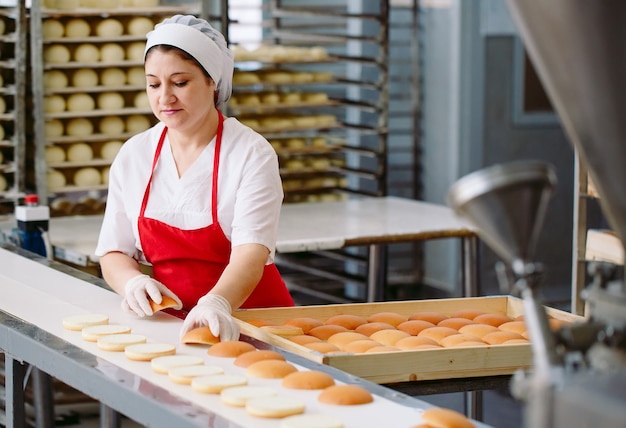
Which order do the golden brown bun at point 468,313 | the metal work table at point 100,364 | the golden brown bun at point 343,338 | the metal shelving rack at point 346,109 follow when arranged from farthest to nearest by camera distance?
the metal shelving rack at point 346,109
the golden brown bun at point 468,313
the golden brown bun at point 343,338
the metal work table at point 100,364

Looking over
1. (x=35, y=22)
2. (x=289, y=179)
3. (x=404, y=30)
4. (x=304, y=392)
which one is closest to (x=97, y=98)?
(x=35, y=22)

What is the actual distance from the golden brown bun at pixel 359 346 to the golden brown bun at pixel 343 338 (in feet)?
0.06

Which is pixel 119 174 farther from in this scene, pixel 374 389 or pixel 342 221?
pixel 342 221

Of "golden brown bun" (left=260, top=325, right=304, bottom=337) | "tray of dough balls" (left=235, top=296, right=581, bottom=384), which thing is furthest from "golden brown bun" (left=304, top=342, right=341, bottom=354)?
"golden brown bun" (left=260, top=325, right=304, bottom=337)

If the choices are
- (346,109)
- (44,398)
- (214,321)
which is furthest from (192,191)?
(346,109)

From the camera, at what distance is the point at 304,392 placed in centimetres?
194

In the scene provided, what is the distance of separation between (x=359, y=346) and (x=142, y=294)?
59cm

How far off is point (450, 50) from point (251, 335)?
4.63 meters

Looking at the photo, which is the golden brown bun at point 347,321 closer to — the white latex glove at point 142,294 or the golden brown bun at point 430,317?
the golden brown bun at point 430,317

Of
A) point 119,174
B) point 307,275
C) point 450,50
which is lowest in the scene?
point 307,275

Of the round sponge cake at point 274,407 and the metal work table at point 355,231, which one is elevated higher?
the round sponge cake at point 274,407

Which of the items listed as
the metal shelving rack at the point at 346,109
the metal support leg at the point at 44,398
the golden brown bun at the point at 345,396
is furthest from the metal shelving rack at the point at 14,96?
the golden brown bun at the point at 345,396

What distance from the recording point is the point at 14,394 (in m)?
2.39

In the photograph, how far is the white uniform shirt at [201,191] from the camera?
2.75 metres
